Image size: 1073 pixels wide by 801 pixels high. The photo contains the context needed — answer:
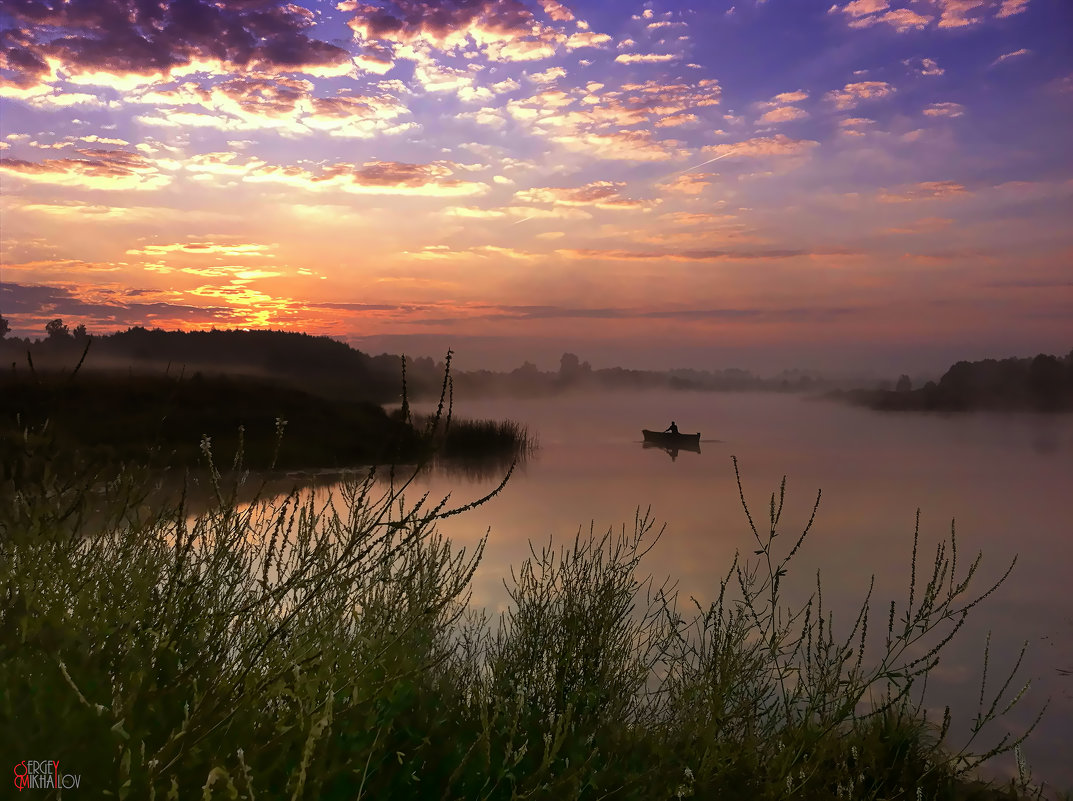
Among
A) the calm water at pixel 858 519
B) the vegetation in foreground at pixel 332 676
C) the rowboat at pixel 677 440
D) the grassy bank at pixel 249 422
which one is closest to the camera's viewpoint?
the vegetation in foreground at pixel 332 676

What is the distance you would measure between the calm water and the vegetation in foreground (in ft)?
9.74

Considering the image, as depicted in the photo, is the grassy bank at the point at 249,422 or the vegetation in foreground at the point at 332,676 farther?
the grassy bank at the point at 249,422

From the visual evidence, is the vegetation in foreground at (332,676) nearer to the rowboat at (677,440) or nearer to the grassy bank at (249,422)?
the grassy bank at (249,422)

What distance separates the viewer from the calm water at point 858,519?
54.1 ft

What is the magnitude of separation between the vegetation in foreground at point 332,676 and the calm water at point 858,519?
297 centimetres

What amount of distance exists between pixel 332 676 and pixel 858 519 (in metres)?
32.8

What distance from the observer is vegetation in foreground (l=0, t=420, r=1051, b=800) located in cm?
267

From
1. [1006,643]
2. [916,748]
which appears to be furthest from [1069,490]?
[916,748]

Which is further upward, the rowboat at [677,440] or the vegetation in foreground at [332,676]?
the vegetation in foreground at [332,676]

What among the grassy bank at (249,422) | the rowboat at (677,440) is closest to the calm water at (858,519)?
the rowboat at (677,440)

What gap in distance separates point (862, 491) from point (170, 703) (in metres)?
43.1

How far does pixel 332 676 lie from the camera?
331 centimetres

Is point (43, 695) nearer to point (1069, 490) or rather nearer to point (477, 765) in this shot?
point (477, 765)

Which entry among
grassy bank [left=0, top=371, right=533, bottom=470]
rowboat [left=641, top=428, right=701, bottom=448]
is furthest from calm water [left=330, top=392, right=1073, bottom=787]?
grassy bank [left=0, top=371, right=533, bottom=470]
